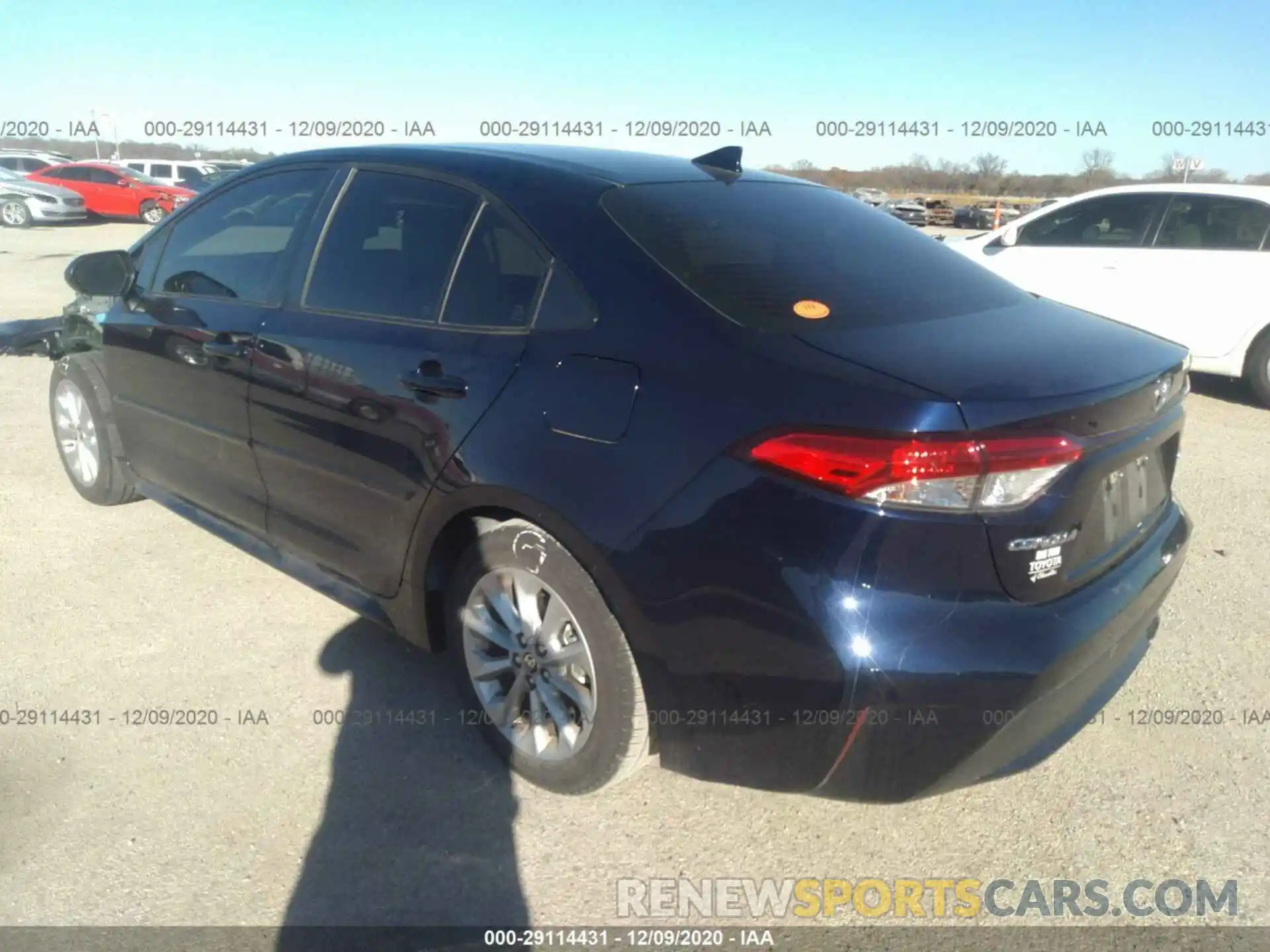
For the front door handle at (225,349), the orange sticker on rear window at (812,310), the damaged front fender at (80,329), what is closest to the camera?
the orange sticker on rear window at (812,310)

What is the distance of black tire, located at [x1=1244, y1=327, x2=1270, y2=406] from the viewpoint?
7246mm

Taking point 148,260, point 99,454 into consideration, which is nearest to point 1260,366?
point 148,260

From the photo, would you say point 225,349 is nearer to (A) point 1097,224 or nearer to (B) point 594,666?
(B) point 594,666

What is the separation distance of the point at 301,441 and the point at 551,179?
119cm

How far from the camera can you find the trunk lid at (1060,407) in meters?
2.07

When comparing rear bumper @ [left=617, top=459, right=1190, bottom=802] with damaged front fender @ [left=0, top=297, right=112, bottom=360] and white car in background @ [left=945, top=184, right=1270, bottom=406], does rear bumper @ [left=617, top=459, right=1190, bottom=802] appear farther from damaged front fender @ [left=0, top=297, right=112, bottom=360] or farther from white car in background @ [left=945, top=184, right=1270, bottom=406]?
white car in background @ [left=945, top=184, right=1270, bottom=406]

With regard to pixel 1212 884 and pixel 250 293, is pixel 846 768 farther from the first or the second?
pixel 250 293

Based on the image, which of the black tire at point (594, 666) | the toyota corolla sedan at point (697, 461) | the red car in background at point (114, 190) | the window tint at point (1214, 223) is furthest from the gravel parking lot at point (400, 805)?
the red car in background at point (114, 190)

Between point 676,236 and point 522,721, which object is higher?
point 676,236

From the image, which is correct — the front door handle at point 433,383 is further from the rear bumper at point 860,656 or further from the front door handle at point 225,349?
the front door handle at point 225,349

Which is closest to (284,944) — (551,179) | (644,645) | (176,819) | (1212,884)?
(176,819)

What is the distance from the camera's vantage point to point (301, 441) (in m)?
3.16

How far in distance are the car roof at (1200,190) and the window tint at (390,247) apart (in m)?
6.71

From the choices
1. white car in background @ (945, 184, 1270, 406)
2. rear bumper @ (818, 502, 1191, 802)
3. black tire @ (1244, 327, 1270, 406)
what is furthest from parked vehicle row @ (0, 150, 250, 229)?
rear bumper @ (818, 502, 1191, 802)
